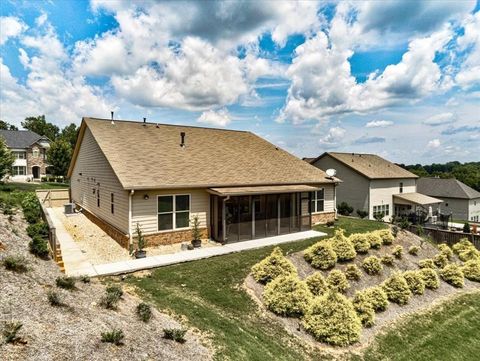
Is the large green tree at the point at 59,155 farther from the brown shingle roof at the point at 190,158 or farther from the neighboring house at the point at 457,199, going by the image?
the neighboring house at the point at 457,199

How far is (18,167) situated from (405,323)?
55025 millimetres

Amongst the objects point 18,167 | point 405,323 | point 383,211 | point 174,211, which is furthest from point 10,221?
point 18,167

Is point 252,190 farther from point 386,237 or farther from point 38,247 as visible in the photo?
point 38,247

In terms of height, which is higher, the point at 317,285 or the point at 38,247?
the point at 38,247

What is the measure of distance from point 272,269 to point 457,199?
41249 mm

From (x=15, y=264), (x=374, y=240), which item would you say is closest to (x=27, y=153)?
(x=15, y=264)

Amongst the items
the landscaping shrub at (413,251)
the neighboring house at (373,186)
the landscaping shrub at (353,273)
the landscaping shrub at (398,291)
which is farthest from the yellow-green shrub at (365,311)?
the neighboring house at (373,186)

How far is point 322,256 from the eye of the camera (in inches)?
455

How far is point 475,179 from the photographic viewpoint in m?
64.6

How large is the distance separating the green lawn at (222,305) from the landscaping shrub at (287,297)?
496mm

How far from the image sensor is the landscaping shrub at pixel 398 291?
10.1 metres

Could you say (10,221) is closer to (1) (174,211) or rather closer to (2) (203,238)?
(1) (174,211)

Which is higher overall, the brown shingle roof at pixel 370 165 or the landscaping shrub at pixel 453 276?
the brown shingle roof at pixel 370 165

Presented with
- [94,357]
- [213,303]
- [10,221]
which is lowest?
[213,303]
